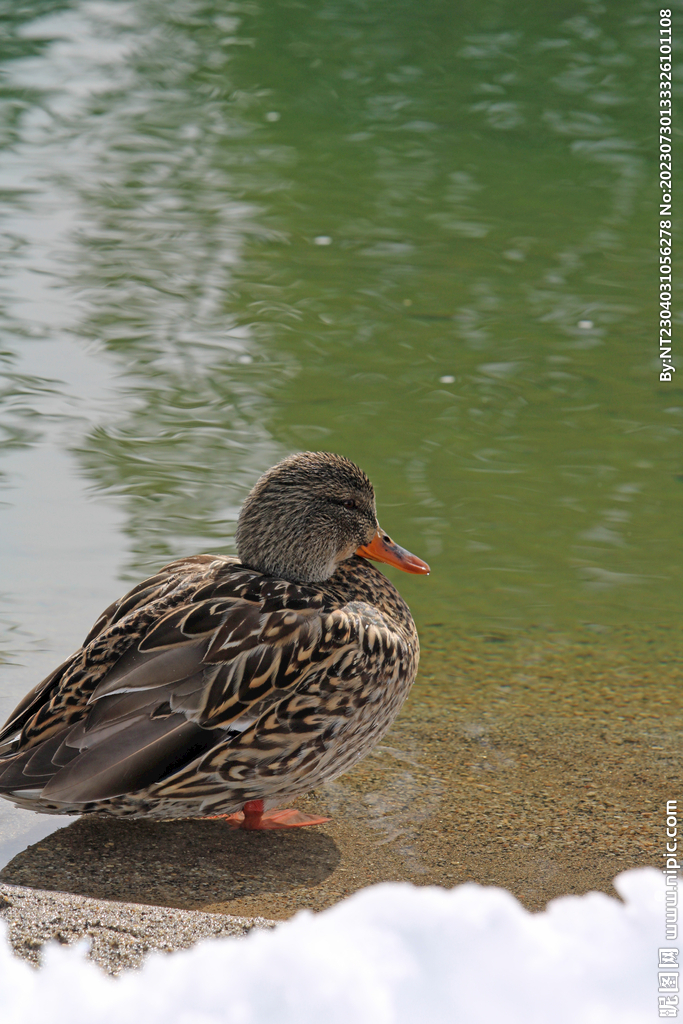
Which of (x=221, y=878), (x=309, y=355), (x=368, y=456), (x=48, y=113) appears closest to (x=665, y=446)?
(x=368, y=456)

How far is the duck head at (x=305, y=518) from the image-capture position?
461 cm

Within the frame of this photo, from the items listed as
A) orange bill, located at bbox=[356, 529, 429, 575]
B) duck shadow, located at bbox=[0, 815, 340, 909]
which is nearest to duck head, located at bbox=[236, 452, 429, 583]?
orange bill, located at bbox=[356, 529, 429, 575]

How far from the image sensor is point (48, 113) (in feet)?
38.6

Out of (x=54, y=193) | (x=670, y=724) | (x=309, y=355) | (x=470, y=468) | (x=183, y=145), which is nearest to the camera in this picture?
(x=670, y=724)

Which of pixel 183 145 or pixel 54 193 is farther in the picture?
pixel 183 145

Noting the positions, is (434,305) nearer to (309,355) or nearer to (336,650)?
(309,355)

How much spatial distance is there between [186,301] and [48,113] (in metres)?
4.13

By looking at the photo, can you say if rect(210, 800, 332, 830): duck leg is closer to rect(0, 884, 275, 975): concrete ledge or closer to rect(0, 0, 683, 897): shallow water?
rect(0, 0, 683, 897): shallow water

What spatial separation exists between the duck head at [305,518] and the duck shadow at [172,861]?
90 centimetres

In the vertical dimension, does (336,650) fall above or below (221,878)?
above

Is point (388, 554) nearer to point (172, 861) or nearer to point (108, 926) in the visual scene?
point (172, 861)

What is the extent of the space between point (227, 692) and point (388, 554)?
1089mm

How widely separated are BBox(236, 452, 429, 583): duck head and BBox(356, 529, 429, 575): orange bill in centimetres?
12

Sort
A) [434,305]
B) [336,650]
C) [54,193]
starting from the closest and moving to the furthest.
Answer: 1. [336,650]
2. [434,305]
3. [54,193]
